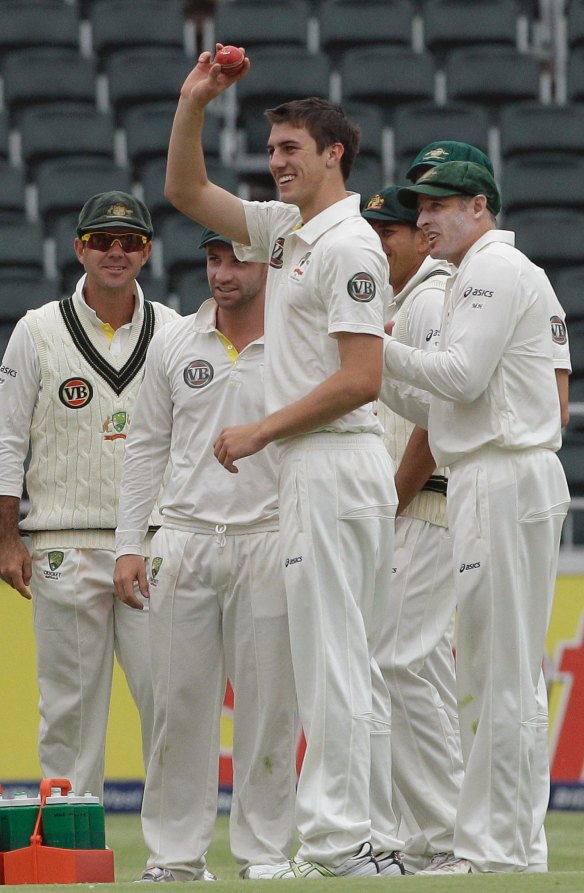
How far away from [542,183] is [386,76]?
1398 mm

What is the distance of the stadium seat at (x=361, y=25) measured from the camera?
12.1 metres

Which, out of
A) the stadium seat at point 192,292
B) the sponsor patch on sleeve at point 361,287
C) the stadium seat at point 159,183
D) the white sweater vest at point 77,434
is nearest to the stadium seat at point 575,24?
the stadium seat at point 159,183

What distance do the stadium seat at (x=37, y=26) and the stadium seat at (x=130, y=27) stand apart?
18 centimetres

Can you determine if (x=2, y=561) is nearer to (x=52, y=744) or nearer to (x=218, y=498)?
(x=52, y=744)

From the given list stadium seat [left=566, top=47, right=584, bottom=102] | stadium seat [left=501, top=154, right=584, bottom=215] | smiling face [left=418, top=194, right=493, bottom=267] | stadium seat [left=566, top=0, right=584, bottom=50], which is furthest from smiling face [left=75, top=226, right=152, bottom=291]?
stadium seat [left=566, top=0, right=584, bottom=50]

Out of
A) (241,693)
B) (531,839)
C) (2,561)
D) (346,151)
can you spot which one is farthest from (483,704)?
(2,561)

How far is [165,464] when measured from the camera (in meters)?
5.39

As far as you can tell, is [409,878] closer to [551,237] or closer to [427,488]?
[427,488]

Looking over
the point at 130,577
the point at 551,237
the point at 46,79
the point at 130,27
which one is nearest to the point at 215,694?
the point at 130,577

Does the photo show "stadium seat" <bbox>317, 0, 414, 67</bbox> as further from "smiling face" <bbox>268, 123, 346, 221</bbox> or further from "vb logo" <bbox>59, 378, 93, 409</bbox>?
"smiling face" <bbox>268, 123, 346, 221</bbox>

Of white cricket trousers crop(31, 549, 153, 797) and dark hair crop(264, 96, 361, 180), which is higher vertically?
dark hair crop(264, 96, 361, 180)

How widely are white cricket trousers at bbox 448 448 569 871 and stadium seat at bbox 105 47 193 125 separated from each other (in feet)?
25.5

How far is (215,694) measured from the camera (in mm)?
5141

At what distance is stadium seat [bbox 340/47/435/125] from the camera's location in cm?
1169
